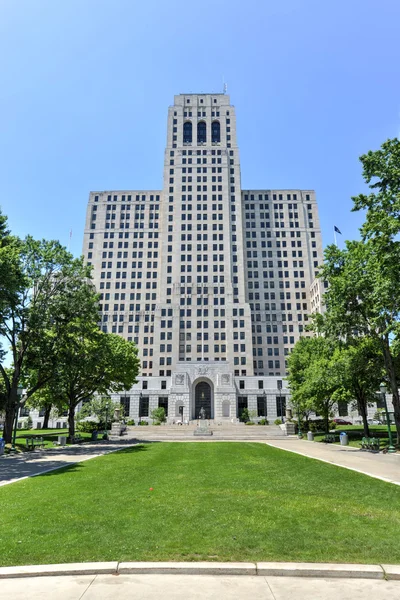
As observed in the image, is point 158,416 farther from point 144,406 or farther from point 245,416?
point 245,416

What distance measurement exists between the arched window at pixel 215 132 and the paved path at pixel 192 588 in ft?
404

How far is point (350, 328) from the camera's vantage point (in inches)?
1188

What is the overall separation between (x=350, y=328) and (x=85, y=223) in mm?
100578

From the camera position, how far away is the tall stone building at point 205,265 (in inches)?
3684

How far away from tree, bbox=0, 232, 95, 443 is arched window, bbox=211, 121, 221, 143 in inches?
3753

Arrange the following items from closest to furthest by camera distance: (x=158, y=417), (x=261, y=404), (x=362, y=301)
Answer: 1. (x=362, y=301)
2. (x=158, y=417)
3. (x=261, y=404)

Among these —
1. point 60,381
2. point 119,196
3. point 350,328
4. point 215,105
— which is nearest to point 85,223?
point 119,196

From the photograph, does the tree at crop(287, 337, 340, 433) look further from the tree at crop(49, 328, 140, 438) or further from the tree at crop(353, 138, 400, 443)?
the tree at crop(49, 328, 140, 438)

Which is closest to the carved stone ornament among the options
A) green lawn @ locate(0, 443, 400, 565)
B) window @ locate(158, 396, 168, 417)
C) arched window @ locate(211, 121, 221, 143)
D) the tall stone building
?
the tall stone building

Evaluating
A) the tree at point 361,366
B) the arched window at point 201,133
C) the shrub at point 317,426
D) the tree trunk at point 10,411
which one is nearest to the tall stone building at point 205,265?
the arched window at point 201,133

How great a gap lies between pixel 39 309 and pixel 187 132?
10184 cm

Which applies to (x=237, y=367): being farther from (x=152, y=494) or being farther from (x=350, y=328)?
(x=152, y=494)

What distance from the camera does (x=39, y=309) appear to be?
32.1 m

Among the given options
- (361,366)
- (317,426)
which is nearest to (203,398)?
(317,426)
